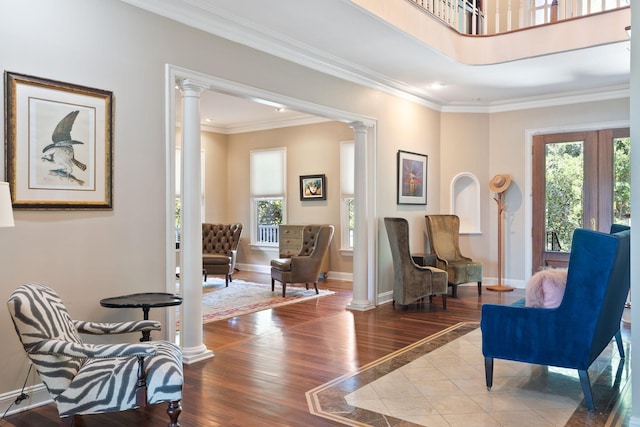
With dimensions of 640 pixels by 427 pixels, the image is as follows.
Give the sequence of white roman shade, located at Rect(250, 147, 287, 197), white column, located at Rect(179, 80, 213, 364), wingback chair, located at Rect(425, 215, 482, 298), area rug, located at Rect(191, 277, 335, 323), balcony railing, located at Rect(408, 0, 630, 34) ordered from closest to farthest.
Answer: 1. white column, located at Rect(179, 80, 213, 364)
2. balcony railing, located at Rect(408, 0, 630, 34)
3. area rug, located at Rect(191, 277, 335, 323)
4. wingback chair, located at Rect(425, 215, 482, 298)
5. white roman shade, located at Rect(250, 147, 287, 197)

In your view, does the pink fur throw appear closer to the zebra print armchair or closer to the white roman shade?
→ the zebra print armchair

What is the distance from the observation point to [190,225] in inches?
169

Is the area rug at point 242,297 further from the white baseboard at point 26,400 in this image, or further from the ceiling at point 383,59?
the ceiling at point 383,59

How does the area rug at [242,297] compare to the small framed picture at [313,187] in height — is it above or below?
below

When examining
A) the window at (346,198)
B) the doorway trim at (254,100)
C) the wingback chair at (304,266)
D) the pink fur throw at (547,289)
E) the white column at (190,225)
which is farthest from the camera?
the window at (346,198)

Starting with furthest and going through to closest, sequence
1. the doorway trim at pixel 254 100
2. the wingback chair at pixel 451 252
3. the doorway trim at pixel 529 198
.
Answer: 1. the doorway trim at pixel 529 198
2. the wingback chair at pixel 451 252
3. the doorway trim at pixel 254 100

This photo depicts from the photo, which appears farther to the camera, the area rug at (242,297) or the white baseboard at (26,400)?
the area rug at (242,297)

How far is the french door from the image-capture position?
709 centimetres

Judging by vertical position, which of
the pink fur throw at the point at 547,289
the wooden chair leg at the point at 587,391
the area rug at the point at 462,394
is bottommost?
the area rug at the point at 462,394

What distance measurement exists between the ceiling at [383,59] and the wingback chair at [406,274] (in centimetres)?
189

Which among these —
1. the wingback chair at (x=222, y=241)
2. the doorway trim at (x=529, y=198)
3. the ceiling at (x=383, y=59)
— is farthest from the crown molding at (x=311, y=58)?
the wingback chair at (x=222, y=241)

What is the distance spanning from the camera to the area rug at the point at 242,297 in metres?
6.32

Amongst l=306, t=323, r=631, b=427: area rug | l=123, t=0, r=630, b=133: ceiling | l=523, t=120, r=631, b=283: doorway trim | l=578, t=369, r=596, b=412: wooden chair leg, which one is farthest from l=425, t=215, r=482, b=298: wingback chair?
l=578, t=369, r=596, b=412: wooden chair leg

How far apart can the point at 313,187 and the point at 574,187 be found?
4292 mm
